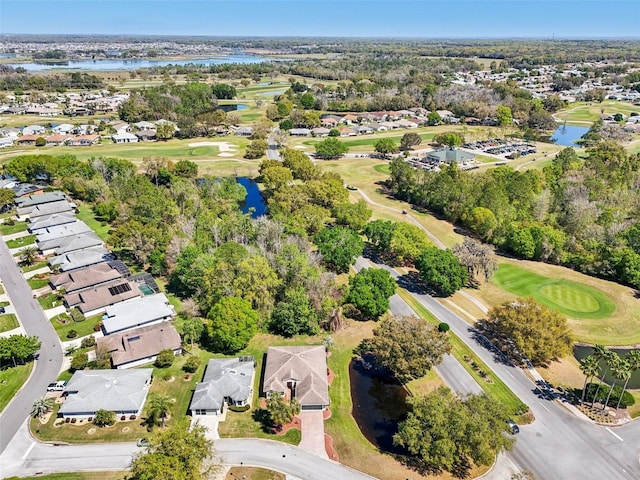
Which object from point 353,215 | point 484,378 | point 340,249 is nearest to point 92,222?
point 353,215

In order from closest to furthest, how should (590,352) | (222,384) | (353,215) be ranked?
1. (222,384)
2. (590,352)
3. (353,215)

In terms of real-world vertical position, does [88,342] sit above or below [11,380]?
above

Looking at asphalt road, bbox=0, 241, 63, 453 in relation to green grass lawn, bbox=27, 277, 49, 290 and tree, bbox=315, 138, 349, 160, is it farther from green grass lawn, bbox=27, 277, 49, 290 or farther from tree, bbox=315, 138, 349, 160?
tree, bbox=315, 138, 349, 160

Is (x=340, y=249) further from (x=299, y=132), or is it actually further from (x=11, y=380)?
(x=299, y=132)

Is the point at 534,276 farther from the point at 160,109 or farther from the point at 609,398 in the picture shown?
the point at 160,109

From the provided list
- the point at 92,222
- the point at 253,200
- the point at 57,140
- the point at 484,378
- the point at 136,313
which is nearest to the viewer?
the point at 484,378

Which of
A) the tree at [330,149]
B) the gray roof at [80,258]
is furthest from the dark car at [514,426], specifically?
the tree at [330,149]
